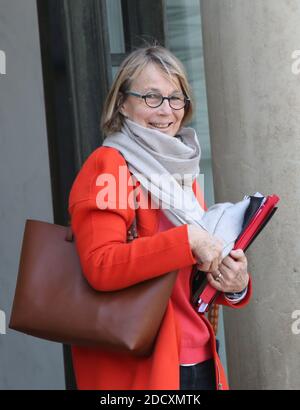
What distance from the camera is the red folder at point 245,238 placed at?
3.08 metres

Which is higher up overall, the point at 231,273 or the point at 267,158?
the point at 267,158

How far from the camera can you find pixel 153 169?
123 inches

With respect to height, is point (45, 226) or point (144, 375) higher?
point (45, 226)

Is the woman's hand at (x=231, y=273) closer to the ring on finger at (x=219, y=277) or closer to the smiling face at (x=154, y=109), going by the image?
the ring on finger at (x=219, y=277)

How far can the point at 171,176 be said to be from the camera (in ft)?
10.5

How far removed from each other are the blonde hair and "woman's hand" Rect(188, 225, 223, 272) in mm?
507

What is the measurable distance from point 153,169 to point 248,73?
2.72 ft

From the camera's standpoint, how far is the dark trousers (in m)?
3.10

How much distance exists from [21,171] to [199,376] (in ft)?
9.07

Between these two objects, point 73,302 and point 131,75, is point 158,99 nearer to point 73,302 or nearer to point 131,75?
point 131,75

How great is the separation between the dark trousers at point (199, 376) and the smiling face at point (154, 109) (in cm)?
72

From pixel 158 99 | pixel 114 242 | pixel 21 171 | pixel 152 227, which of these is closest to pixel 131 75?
pixel 158 99
